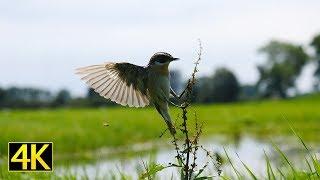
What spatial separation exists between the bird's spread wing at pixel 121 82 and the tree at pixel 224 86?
3553 inches

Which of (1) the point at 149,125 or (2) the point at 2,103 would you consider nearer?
(1) the point at 149,125

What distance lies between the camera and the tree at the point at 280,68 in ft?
354

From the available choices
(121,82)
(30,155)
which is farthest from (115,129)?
(121,82)

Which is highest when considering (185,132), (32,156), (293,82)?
(185,132)

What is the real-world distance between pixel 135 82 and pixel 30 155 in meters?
1.82

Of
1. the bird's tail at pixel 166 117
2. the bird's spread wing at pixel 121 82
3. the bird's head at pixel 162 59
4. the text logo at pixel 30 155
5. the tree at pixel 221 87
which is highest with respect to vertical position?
the bird's head at pixel 162 59

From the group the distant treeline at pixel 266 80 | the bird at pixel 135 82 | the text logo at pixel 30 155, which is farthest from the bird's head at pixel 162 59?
the distant treeline at pixel 266 80

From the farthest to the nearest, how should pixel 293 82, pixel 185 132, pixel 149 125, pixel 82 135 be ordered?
pixel 293 82, pixel 149 125, pixel 82 135, pixel 185 132

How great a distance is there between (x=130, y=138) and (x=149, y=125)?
11.8ft

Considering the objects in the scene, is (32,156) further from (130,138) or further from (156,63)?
(130,138)

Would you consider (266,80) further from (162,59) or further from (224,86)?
(162,59)

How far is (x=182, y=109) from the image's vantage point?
2.91 meters

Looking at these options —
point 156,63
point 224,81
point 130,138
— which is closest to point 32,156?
point 156,63

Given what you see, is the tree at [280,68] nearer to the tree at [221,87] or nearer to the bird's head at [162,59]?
the tree at [221,87]
